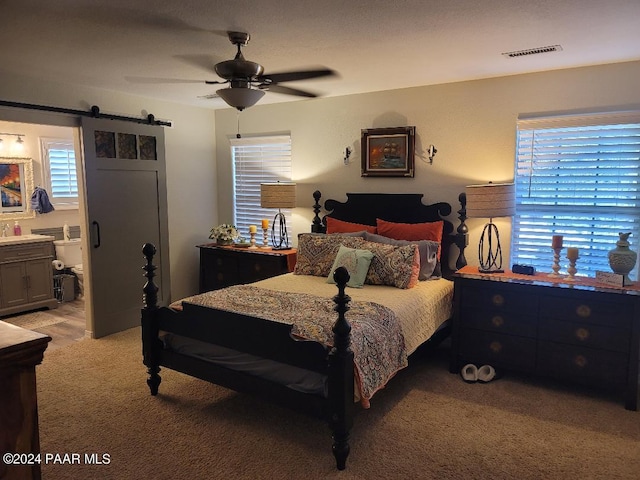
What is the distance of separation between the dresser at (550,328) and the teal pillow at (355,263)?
0.73 m

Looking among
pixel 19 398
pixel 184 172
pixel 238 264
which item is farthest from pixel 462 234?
pixel 19 398

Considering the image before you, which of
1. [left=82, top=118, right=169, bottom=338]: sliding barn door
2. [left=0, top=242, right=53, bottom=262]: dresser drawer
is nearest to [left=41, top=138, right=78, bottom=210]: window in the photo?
[left=0, top=242, right=53, bottom=262]: dresser drawer

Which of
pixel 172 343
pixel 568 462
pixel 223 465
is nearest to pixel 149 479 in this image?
pixel 223 465

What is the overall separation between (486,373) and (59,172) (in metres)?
5.76

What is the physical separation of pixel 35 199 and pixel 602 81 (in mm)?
6247

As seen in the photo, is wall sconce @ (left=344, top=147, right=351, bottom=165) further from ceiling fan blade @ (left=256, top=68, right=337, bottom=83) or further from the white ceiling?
ceiling fan blade @ (left=256, top=68, right=337, bottom=83)

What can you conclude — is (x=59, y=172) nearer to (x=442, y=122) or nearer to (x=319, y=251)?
(x=319, y=251)

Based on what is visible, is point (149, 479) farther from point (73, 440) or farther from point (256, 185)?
point (256, 185)

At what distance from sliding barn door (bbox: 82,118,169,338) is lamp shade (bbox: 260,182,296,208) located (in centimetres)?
120

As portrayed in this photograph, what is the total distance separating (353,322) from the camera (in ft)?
9.19

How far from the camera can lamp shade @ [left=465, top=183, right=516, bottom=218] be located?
3582mm

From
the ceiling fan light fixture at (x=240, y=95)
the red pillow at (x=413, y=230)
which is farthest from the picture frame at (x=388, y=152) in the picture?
the ceiling fan light fixture at (x=240, y=95)

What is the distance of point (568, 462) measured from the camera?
8.21 feet

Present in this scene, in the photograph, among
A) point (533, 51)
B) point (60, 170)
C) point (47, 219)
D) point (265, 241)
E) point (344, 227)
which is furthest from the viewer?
point (60, 170)
